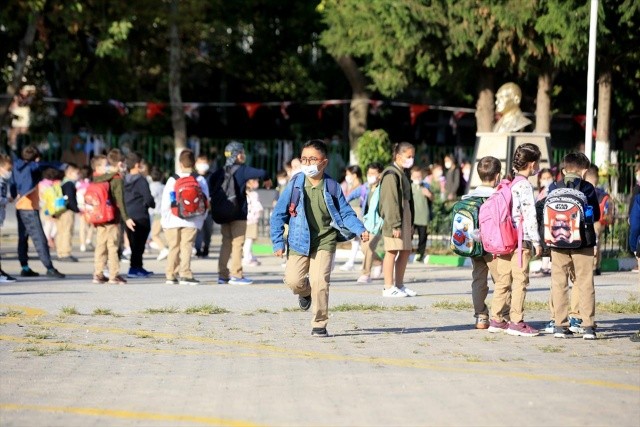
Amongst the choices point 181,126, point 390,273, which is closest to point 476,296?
point 390,273

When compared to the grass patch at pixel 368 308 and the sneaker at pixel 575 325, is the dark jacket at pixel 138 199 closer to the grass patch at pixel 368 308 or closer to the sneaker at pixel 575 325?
the grass patch at pixel 368 308

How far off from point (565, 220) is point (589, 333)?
970mm

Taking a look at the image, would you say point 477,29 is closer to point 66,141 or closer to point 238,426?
point 66,141

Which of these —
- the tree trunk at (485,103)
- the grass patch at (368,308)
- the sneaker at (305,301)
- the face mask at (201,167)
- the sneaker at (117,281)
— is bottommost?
the grass patch at (368,308)

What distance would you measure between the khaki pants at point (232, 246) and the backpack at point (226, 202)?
0.42 feet

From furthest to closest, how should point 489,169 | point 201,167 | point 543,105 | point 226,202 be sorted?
point 543,105 < point 201,167 < point 226,202 < point 489,169

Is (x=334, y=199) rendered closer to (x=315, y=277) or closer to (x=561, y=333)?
(x=315, y=277)

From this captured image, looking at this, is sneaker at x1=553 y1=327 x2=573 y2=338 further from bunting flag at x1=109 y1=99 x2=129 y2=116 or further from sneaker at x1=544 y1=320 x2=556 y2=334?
bunting flag at x1=109 y1=99 x2=129 y2=116

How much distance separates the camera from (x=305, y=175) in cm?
1260

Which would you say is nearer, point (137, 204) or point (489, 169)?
point (489, 169)

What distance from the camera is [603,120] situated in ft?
106

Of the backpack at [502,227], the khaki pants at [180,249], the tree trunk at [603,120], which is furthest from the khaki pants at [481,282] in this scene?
the tree trunk at [603,120]

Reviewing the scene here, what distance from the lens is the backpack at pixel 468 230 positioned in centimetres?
1288

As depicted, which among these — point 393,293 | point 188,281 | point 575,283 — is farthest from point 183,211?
point 575,283
